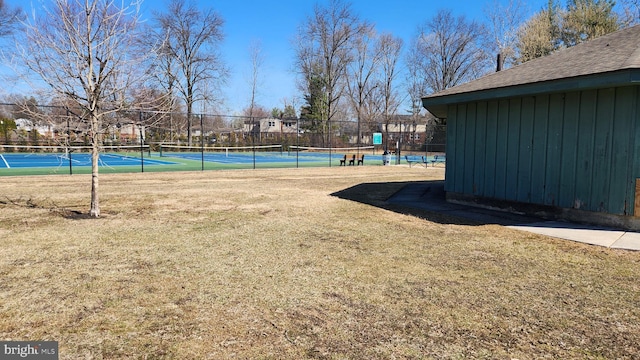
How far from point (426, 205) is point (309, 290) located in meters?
6.42

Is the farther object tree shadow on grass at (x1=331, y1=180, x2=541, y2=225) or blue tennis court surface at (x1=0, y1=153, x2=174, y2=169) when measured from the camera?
blue tennis court surface at (x1=0, y1=153, x2=174, y2=169)

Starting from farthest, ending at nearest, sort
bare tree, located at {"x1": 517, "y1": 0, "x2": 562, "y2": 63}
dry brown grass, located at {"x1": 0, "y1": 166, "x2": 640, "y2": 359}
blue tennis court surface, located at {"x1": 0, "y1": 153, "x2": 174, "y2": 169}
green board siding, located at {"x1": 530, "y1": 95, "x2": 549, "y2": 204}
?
bare tree, located at {"x1": 517, "y1": 0, "x2": 562, "y2": 63}
blue tennis court surface, located at {"x1": 0, "y1": 153, "x2": 174, "y2": 169}
green board siding, located at {"x1": 530, "y1": 95, "x2": 549, "y2": 204}
dry brown grass, located at {"x1": 0, "y1": 166, "x2": 640, "y2": 359}

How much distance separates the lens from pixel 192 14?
172ft

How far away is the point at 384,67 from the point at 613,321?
56823 millimetres

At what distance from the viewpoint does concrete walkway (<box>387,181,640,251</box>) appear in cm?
620

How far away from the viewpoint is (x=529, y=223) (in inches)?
301

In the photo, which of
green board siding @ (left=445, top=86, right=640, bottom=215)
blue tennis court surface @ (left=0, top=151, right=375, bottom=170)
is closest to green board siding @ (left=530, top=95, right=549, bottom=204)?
green board siding @ (left=445, top=86, right=640, bottom=215)

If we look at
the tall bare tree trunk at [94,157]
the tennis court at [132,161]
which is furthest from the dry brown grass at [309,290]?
the tennis court at [132,161]

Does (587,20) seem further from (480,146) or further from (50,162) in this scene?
(50,162)

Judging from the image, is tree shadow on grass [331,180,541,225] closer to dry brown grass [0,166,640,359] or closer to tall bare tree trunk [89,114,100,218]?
dry brown grass [0,166,640,359]

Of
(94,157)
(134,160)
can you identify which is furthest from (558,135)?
(134,160)

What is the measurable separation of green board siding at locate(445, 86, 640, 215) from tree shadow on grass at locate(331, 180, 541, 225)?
568mm

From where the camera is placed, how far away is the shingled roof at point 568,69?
22.3 ft

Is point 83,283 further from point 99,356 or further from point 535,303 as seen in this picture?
point 535,303
